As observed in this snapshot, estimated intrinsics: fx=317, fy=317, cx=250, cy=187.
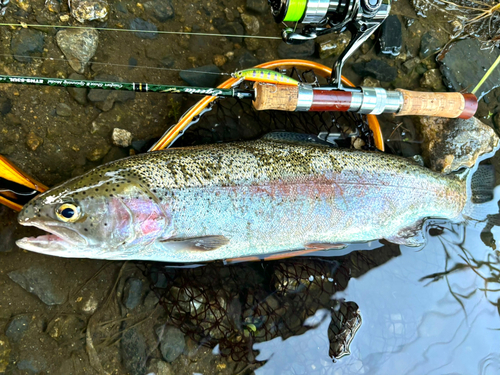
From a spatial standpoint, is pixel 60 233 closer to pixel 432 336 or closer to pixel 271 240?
pixel 271 240

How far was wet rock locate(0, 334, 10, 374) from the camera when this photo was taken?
8.25 feet

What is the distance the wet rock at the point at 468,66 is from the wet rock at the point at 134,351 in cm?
397

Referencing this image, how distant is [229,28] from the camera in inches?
121

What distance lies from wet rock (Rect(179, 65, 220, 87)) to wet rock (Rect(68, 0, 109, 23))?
0.83m

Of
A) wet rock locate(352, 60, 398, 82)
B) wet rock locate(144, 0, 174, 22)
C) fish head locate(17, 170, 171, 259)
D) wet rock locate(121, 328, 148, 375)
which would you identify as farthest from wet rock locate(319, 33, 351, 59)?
wet rock locate(121, 328, 148, 375)

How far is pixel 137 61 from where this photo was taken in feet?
9.32

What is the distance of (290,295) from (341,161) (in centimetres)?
135

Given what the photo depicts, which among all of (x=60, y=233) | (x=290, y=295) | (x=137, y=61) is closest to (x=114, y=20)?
(x=137, y=61)

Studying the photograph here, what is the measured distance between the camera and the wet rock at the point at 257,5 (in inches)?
121

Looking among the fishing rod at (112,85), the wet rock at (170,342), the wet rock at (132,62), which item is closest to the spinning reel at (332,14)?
the fishing rod at (112,85)

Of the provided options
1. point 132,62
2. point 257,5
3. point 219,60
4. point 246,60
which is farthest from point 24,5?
point 257,5

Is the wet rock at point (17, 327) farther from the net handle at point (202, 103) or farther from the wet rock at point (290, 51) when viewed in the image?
the wet rock at point (290, 51)

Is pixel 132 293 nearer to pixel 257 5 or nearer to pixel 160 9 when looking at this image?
pixel 160 9

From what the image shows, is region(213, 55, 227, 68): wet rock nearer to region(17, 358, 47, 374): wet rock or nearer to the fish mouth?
the fish mouth
